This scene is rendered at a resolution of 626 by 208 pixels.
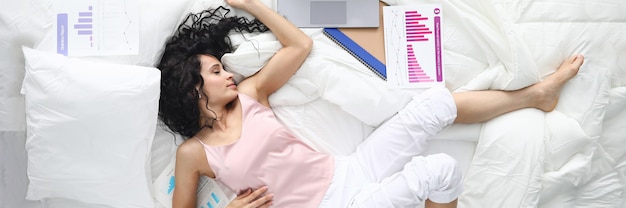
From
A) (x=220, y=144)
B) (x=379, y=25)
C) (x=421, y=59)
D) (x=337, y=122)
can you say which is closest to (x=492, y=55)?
(x=421, y=59)

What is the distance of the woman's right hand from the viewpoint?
4.75 ft

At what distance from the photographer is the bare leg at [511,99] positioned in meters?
1.45

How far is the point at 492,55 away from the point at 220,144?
78cm

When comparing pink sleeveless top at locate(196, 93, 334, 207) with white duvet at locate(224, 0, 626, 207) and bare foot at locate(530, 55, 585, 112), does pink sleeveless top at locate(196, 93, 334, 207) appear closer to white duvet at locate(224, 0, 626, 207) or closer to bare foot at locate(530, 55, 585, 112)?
white duvet at locate(224, 0, 626, 207)

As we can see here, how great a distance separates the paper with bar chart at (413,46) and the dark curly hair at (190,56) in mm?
365

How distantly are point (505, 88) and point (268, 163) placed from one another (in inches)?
26.3

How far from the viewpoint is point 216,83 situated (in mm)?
1461

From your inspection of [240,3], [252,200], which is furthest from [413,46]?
[252,200]

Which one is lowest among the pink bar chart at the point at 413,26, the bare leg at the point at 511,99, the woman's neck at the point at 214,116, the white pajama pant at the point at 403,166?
the white pajama pant at the point at 403,166

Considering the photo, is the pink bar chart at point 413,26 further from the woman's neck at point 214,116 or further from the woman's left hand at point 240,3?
the woman's neck at point 214,116

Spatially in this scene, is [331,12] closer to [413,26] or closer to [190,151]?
[413,26]

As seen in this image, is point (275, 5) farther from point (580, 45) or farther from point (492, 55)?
point (580, 45)

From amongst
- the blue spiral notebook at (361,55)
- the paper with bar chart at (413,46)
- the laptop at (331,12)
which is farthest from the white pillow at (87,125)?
the paper with bar chart at (413,46)

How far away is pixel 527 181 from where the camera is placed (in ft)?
4.68
